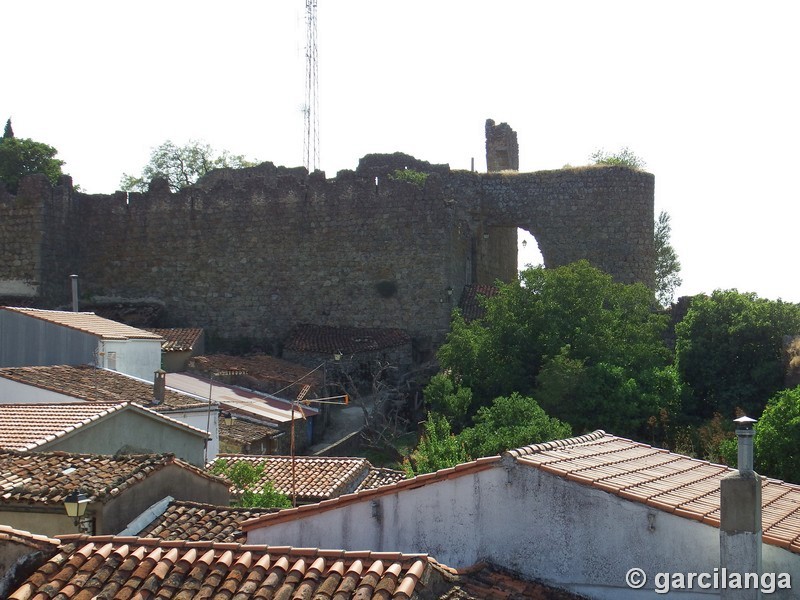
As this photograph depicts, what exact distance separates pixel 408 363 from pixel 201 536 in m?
15.7

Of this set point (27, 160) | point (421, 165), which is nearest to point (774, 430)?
point (421, 165)

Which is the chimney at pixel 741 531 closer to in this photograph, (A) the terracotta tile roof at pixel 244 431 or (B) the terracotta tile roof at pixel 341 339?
(A) the terracotta tile roof at pixel 244 431

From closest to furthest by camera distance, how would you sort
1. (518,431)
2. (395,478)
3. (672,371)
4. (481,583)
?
(481,583) < (395,478) < (518,431) < (672,371)

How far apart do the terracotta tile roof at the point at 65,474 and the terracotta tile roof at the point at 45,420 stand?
942mm

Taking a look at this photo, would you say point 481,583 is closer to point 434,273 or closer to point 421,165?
point 434,273

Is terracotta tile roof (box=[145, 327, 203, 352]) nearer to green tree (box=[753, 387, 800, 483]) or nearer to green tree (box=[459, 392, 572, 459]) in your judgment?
green tree (box=[459, 392, 572, 459])

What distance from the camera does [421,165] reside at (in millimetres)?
29906

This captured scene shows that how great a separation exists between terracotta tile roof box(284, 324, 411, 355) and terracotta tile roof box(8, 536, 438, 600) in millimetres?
18407

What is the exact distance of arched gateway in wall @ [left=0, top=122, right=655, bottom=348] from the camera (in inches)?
1097

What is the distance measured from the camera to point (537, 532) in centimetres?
956

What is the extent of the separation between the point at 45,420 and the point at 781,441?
11700mm

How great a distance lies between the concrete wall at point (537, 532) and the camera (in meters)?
→ 9.25

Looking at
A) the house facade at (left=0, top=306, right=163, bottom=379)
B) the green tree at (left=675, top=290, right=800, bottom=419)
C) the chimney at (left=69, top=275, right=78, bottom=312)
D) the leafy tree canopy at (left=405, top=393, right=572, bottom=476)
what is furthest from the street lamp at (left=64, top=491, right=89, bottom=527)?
the chimney at (left=69, top=275, right=78, bottom=312)

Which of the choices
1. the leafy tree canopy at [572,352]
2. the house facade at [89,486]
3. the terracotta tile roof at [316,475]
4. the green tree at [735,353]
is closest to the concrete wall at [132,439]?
the house facade at [89,486]
